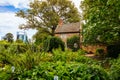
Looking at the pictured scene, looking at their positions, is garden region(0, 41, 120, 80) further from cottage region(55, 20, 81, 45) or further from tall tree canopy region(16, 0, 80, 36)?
tall tree canopy region(16, 0, 80, 36)

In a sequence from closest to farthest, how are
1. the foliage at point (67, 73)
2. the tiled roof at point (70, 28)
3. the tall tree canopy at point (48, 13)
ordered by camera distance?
the foliage at point (67, 73)
the tiled roof at point (70, 28)
the tall tree canopy at point (48, 13)

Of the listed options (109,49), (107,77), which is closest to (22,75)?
(107,77)

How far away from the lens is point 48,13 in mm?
52188

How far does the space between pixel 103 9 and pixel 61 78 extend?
191 inches

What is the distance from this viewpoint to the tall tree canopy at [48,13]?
51.8m

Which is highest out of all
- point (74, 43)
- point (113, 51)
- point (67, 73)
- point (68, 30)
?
point (68, 30)

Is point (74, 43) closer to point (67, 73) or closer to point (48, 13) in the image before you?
point (48, 13)

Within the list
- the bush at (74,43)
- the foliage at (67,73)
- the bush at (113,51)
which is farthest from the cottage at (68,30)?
the foliage at (67,73)

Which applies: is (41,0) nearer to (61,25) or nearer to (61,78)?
(61,25)

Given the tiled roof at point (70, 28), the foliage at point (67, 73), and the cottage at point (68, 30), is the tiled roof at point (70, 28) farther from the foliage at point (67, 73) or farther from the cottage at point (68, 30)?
the foliage at point (67, 73)

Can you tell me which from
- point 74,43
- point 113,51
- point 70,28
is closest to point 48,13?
point 70,28

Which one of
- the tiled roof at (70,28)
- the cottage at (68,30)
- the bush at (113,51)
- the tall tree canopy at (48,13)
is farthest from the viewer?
the tall tree canopy at (48,13)

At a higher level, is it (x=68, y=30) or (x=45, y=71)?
(x=68, y=30)

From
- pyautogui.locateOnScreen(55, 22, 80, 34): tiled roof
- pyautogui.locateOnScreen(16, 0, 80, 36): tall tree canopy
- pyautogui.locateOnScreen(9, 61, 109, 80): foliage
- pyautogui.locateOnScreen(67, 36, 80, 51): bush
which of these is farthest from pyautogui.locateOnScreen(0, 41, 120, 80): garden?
pyautogui.locateOnScreen(16, 0, 80, 36): tall tree canopy
